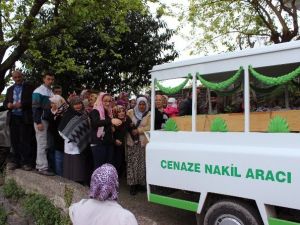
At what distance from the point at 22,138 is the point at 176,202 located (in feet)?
12.7

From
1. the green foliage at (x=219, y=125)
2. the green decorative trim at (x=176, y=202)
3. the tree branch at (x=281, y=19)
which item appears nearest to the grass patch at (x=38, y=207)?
the green decorative trim at (x=176, y=202)

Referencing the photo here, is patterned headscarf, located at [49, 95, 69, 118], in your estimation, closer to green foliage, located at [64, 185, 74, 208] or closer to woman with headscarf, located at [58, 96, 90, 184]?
woman with headscarf, located at [58, 96, 90, 184]

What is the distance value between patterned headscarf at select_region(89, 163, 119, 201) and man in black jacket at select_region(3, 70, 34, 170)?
565cm

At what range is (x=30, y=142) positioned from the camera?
8617 mm

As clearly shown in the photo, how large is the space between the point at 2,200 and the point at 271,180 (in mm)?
5551

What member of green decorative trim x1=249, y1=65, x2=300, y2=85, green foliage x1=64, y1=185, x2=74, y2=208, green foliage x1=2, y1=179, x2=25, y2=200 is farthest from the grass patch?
green decorative trim x1=249, y1=65, x2=300, y2=85

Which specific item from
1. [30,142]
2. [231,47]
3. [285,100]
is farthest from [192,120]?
[231,47]

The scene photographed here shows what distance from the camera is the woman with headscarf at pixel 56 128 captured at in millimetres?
7797

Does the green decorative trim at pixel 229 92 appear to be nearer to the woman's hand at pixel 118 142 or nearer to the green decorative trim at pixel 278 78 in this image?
the green decorative trim at pixel 278 78

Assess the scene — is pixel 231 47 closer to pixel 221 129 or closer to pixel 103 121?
pixel 103 121

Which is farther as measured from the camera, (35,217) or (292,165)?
(35,217)

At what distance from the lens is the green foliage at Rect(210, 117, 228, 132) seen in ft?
17.1

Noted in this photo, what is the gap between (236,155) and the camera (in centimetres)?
491

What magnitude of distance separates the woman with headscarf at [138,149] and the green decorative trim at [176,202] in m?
1.44
